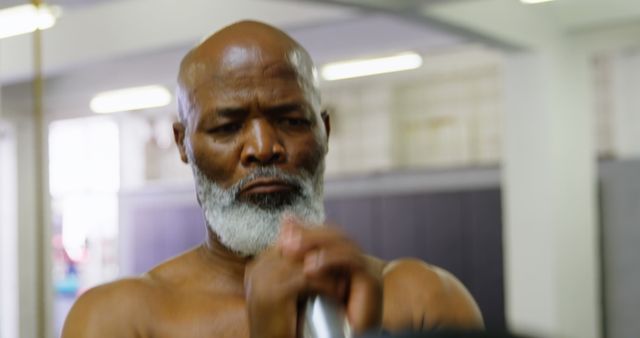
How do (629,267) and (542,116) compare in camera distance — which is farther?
(629,267)

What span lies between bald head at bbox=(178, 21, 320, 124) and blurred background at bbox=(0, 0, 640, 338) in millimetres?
524

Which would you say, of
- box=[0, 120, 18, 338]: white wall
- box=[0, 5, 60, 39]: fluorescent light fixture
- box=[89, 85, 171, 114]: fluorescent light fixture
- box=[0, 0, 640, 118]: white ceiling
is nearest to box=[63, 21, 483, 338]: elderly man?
box=[0, 0, 640, 118]: white ceiling

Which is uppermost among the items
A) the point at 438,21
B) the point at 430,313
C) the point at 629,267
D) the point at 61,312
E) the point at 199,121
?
the point at 438,21

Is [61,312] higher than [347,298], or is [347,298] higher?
[347,298]

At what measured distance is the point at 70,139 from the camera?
1062 cm

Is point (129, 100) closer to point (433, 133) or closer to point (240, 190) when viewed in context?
point (433, 133)

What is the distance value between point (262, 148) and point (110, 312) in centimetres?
22

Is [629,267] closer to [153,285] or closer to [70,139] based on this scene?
[153,285]

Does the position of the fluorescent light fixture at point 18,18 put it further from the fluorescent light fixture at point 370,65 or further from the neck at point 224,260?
the neck at point 224,260

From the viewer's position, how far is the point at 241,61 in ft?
2.81

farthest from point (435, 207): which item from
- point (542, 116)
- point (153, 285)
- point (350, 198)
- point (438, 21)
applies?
point (153, 285)

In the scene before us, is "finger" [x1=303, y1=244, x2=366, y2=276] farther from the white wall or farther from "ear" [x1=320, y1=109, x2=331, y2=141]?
the white wall

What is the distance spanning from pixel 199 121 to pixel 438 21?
9.41 ft

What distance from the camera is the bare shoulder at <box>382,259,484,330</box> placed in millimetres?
825
